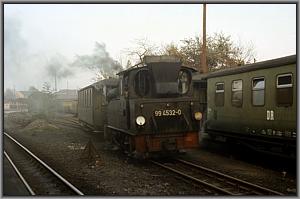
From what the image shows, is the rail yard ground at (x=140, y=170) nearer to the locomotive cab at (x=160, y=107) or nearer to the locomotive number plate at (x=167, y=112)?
the locomotive cab at (x=160, y=107)

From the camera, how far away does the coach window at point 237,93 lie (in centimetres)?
1212

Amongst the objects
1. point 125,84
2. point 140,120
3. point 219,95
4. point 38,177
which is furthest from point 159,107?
point 38,177

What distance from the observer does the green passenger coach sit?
985cm

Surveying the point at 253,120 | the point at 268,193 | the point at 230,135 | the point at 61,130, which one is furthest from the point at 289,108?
the point at 61,130

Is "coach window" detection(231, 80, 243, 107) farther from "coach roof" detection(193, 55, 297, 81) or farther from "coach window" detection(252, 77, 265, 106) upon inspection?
"coach window" detection(252, 77, 265, 106)

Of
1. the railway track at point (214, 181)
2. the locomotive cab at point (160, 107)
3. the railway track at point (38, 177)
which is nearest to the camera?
the railway track at point (214, 181)

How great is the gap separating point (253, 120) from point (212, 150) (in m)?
3.69

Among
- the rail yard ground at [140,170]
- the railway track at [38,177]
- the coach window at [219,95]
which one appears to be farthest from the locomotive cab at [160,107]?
the railway track at [38,177]

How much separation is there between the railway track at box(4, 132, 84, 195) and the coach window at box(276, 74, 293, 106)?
549 centimetres

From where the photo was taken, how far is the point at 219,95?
1360cm

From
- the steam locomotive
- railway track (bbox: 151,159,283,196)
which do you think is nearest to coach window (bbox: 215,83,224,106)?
the steam locomotive

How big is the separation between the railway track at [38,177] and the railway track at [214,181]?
2799 millimetres

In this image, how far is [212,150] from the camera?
14.9m

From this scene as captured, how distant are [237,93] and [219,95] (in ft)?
4.23
